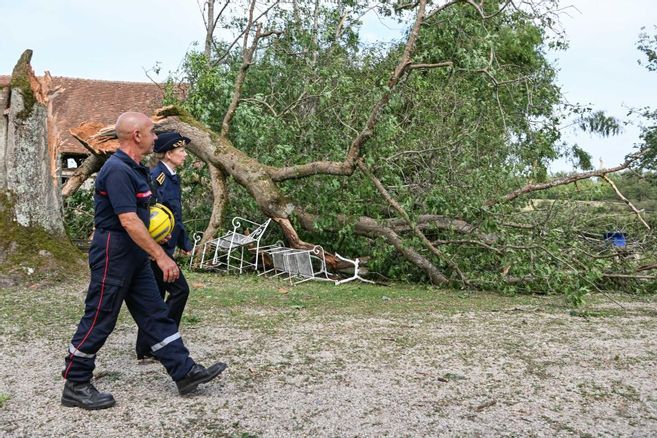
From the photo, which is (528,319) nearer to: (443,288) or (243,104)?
(443,288)

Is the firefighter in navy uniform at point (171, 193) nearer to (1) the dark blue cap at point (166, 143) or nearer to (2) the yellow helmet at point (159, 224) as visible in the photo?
(1) the dark blue cap at point (166, 143)

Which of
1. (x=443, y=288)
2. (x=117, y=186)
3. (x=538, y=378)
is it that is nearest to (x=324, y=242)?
(x=443, y=288)

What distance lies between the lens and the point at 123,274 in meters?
3.54

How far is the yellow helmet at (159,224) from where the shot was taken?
3.72 m

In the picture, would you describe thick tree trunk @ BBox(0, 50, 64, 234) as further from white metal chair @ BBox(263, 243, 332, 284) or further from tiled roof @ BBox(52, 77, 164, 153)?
tiled roof @ BBox(52, 77, 164, 153)

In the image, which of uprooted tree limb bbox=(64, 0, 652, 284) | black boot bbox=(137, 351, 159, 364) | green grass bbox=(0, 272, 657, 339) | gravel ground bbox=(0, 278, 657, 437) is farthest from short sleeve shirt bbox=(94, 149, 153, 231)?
uprooted tree limb bbox=(64, 0, 652, 284)

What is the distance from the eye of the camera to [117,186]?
136 inches

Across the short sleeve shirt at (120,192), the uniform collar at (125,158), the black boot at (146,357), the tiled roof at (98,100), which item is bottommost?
the black boot at (146,357)

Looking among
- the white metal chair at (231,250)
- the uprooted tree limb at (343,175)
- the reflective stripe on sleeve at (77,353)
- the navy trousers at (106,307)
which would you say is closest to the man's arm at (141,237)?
the navy trousers at (106,307)

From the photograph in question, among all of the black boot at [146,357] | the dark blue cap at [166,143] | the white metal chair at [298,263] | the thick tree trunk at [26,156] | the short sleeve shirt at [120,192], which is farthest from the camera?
the white metal chair at [298,263]

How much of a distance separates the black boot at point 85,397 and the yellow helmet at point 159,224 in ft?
2.85

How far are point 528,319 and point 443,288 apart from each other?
8.36 ft

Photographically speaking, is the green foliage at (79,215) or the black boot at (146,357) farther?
the green foliage at (79,215)

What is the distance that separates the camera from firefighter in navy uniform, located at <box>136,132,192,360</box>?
4.31 m
